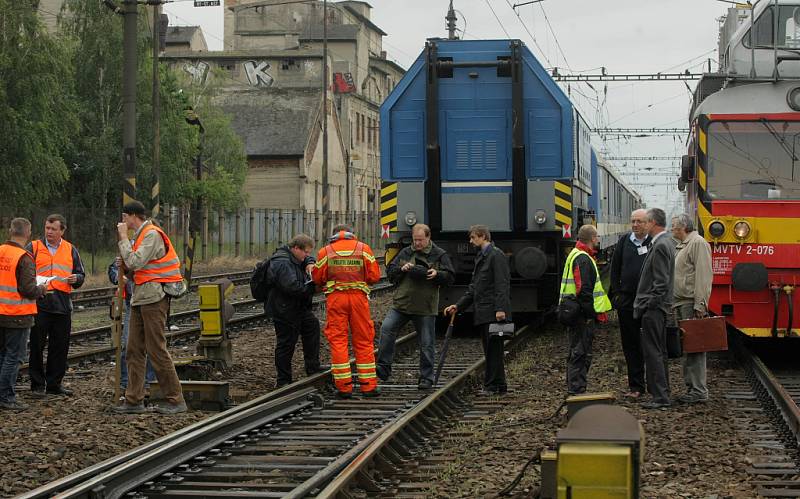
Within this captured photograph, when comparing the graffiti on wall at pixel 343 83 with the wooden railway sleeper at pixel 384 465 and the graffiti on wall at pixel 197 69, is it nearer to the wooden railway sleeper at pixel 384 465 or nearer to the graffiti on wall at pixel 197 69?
the graffiti on wall at pixel 197 69

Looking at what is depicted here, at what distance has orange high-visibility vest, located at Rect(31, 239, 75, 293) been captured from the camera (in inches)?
482

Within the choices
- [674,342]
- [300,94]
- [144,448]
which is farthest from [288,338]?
[300,94]

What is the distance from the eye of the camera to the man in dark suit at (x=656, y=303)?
11.1 meters

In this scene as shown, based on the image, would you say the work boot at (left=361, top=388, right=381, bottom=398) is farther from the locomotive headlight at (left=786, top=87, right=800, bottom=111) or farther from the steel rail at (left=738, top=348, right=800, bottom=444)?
the locomotive headlight at (left=786, top=87, right=800, bottom=111)

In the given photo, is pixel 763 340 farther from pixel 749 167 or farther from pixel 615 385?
pixel 615 385

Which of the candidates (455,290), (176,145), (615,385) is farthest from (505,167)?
(176,145)

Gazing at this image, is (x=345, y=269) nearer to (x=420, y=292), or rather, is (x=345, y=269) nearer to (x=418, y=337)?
(x=420, y=292)

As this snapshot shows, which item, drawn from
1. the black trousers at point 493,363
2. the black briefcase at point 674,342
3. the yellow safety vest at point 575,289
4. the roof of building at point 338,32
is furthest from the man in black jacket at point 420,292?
the roof of building at point 338,32

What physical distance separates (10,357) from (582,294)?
548 centimetres

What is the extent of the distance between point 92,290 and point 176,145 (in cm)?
1540

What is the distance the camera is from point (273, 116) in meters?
65.2

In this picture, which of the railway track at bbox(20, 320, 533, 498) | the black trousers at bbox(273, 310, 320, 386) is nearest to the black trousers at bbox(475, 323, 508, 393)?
the railway track at bbox(20, 320, 533, 498)

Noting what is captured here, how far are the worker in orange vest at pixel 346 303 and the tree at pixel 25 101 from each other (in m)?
21.7

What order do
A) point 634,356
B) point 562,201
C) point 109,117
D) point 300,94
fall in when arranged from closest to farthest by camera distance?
1. point 634,356
2. point 562,201
3. point 109,117
4. point 300,94
